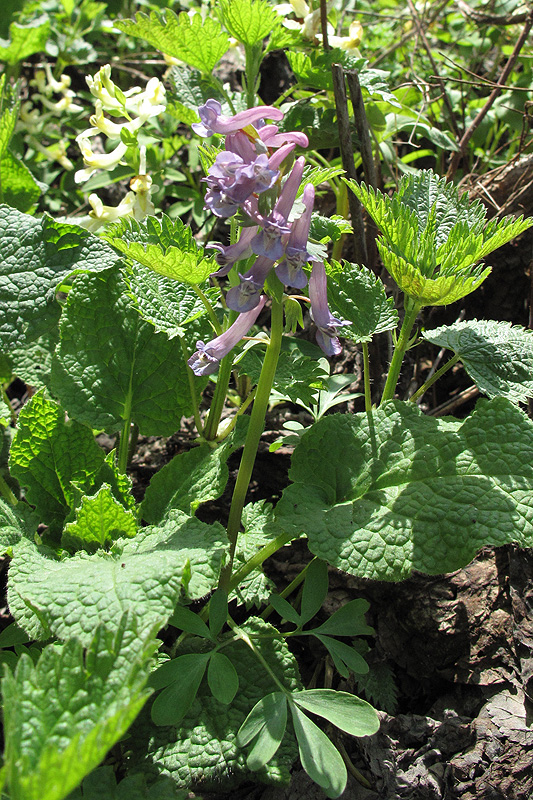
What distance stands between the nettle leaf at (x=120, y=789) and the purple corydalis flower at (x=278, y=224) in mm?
1105

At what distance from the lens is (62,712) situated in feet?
3.57

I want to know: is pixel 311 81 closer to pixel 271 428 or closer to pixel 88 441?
pixel 271 428

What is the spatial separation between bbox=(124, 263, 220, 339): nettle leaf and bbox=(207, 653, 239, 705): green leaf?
0.84 m

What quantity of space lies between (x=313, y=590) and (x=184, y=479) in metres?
0.49

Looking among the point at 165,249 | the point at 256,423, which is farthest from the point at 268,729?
the point at 165,249

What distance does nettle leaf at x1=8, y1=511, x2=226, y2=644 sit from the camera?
4.01 feet

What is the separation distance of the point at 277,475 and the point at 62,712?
4.19 ft

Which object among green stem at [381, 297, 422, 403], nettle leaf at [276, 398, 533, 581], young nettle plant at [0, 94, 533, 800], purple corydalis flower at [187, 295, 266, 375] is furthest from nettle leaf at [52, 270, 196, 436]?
green stem at [381, 297, 422, 403]

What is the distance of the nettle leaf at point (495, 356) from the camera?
1.62 meters

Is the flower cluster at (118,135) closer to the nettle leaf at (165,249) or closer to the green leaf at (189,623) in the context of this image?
the nettle leaf at (165,249)

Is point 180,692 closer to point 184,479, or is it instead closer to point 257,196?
point 184,479

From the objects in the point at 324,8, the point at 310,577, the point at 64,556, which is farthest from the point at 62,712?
the point at 324,8

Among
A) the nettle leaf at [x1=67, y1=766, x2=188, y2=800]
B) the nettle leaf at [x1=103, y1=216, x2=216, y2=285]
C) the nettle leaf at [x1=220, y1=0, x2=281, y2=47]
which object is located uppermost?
the nettle leaf at [x1=220, y1=0, x2=281, y2=47]

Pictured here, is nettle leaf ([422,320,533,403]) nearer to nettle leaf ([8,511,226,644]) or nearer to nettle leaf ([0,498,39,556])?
nettle leaf ([8,511,226,644])
